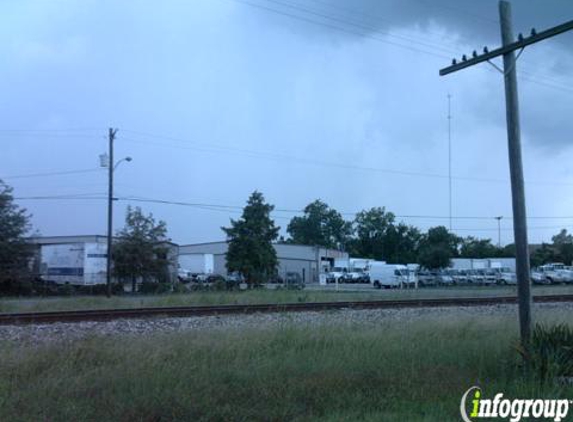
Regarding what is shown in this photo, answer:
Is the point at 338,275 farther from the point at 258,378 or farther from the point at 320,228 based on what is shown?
the point at 320,228

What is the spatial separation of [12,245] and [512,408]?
52.1 metres

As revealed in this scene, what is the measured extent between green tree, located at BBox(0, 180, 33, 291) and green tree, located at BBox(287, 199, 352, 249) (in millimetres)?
Result: 116238

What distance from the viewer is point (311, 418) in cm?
777

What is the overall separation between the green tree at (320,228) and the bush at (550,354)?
155769 mm

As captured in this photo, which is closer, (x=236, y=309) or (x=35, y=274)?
(x=236, y=309)

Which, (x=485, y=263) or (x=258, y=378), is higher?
(x=485, y=263)

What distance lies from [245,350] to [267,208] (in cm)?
5992

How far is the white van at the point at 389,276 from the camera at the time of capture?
6800cm

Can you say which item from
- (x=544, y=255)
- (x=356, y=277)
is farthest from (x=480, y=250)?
(x=356, y=277)

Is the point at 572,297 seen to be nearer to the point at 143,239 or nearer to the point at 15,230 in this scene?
the point at 143,239

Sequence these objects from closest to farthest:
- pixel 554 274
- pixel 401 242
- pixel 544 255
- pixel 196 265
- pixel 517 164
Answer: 1. pixel 517 164
2. pixel 554 274
3. pixel 196 265
4. pixel 544 255
5. pixel 401 242

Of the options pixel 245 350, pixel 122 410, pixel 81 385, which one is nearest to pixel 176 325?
pixel 245 350

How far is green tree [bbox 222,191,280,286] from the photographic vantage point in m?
67.9

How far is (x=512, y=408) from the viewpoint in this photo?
8258mm
